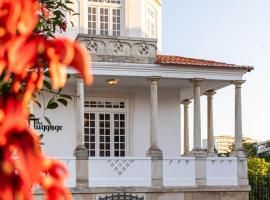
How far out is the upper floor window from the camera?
21500mm

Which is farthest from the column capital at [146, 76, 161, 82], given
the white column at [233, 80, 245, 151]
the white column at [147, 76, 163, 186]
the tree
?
the tree

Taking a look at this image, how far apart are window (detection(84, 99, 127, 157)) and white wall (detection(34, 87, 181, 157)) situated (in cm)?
25

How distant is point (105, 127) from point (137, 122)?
1218mm

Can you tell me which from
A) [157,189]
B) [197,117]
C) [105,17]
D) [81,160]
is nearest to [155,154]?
[157,189]

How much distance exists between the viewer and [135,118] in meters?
21.8

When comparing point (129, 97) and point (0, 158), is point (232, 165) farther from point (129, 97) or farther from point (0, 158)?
point (0, 158)

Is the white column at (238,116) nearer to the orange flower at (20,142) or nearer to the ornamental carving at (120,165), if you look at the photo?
the ornamental carving at (120,165)

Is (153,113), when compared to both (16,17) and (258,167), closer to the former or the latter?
(258,167)

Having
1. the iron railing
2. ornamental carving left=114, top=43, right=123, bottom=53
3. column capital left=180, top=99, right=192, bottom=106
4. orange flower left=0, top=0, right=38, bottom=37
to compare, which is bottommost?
the iron railing

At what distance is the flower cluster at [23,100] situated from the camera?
38.1 inches

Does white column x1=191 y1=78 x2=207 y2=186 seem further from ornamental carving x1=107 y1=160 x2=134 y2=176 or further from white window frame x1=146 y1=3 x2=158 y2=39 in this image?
white window frame x1=146 y1=3 x2=158 y2=39

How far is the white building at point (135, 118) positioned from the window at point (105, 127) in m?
0.04

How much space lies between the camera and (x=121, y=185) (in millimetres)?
18703

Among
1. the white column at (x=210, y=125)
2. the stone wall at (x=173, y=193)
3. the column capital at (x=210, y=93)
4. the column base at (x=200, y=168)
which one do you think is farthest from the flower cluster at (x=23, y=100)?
the column capital at (x=210, y=93)
